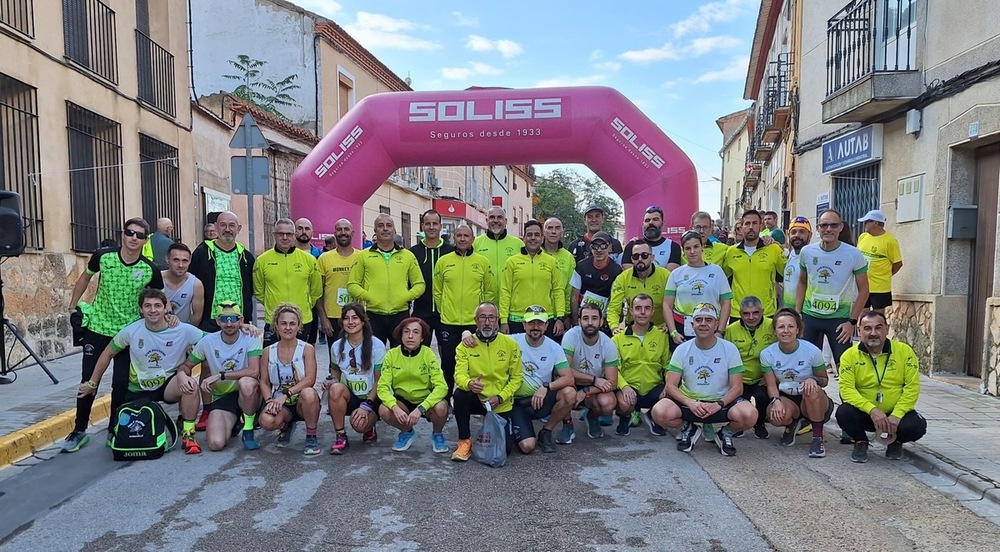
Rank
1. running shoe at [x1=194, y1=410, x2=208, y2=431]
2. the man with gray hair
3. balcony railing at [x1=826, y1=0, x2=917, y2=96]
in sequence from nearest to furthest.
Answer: the man with gray hair → running shoe at [x1=194, y1=410, x2=208, y2=431] → balcony railing at [x1=826, y1=0, x2=917, y2=96]

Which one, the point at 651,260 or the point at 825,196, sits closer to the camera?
the point at 651,260

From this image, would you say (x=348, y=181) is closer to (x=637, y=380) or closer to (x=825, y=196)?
(x=637, y=380)

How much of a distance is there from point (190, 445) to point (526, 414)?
8.16 ft

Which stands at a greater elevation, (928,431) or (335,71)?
(335,71)

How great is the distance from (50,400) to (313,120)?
1462 centimetres

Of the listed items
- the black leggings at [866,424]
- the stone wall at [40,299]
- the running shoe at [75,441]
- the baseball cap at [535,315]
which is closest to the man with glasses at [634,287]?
the baseball cap at [535,315]

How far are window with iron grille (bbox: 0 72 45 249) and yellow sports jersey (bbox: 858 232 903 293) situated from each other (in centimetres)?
947

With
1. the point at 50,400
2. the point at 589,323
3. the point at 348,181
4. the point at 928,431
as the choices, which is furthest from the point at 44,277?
the point at 928,431

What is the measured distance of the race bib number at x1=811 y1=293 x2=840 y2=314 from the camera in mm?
5945

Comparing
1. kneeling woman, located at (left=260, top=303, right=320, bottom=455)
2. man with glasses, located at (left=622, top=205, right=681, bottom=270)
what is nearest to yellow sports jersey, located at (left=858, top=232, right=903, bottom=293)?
man with glasses, located at (left=622, top=205, right=681, bottom=270)

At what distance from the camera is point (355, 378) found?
5.42 meters

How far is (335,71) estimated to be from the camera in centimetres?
2103

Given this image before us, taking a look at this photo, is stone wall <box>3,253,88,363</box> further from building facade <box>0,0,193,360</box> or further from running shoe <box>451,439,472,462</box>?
running shoe <box>451,439,472,462</box>

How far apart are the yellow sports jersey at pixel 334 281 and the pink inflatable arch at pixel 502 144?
2448 mm
